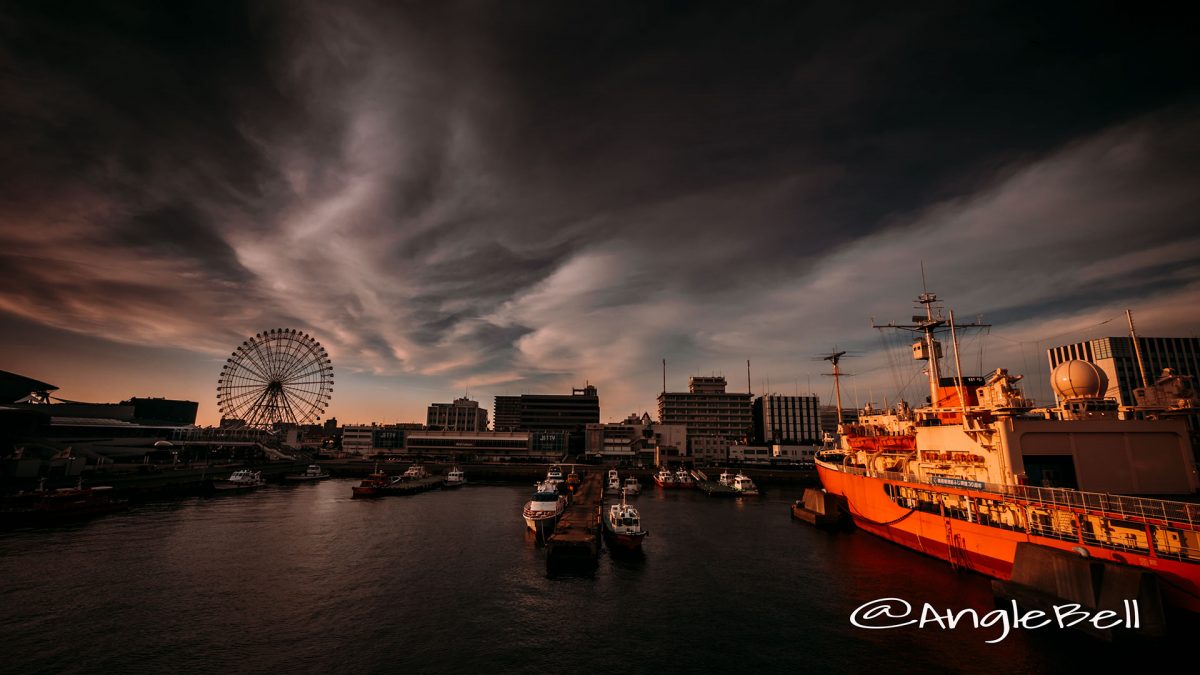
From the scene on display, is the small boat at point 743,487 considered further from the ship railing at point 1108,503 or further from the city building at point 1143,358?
the city building at point 1143,358

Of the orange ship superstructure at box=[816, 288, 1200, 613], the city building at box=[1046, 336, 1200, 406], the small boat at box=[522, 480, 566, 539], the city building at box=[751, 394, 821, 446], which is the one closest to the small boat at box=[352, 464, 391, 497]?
the small boat at box=[522, 480, 566, 539]

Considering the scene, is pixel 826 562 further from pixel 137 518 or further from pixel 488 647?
pixel 137 518

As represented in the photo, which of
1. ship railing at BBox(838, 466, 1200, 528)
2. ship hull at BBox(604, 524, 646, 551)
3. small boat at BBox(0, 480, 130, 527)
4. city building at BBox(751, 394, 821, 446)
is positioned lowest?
ship hull at BBox(604, 524, 646, 551)

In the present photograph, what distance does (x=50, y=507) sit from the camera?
53938 mm

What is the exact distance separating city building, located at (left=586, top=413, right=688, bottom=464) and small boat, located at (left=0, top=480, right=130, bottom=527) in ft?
400

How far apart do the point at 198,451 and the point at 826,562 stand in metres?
173

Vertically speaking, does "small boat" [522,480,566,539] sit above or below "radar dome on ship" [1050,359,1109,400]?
below

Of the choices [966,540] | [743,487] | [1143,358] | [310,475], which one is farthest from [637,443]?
[1143,358]

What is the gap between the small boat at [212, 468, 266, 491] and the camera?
301 ft

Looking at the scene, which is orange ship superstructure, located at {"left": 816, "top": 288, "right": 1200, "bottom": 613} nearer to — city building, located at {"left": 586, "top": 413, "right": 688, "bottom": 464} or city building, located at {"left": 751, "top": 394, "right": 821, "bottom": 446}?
city building, located at {"left": 586, "top": 413, "right": 688, "bottom": 464}

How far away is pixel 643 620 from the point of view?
29250 millimetres

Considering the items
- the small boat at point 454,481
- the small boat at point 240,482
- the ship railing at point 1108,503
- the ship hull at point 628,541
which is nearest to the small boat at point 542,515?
the ship hull at point 628,541

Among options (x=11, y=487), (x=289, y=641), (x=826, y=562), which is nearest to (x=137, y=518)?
(x=11, y=487)

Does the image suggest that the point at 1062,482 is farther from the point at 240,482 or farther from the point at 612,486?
the point at 240,482
